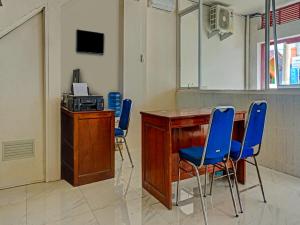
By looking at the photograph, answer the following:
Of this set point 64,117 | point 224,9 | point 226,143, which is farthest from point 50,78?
point 224,9

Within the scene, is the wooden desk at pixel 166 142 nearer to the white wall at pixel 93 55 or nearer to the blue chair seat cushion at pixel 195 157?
the blue chair seat cushion at pixel 195 157

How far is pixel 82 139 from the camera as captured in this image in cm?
305

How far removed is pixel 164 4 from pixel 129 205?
4.16 metres

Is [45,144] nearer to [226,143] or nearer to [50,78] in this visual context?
[50,78]

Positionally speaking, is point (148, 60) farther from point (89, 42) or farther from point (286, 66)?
point (286, 66)

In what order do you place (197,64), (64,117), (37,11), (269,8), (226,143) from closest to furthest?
1. (226,143)
2. (37,11)
3. (64,117)
4. (269,8)
5. (197,64)

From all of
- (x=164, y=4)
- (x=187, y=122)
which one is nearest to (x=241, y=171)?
(x=187, y=122)

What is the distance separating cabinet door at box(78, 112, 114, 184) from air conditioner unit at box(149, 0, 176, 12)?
293cm

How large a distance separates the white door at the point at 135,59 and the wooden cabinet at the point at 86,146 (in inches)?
59.3

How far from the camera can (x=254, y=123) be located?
7.87 ft

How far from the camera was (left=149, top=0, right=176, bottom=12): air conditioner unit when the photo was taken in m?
5.01

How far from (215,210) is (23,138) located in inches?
94.8

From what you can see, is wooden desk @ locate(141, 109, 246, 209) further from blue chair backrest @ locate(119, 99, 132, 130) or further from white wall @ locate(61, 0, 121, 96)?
white wall @ locate(61, 0, 121, 96)

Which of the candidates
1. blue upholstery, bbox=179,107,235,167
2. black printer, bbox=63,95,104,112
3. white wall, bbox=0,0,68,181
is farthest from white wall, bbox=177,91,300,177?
white wall, bbox=0,0,68,181
